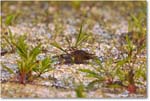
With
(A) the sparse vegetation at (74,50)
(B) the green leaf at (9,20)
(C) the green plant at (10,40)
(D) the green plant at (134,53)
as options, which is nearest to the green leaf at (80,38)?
(A) the sparse vegetation at (74,50)

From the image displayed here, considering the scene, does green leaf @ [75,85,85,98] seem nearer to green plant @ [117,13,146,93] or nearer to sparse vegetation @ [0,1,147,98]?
sparse vegetation @ [0,1,147,98]

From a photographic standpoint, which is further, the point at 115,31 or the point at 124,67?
the point at 115,31

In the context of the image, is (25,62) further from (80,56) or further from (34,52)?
(80,56)

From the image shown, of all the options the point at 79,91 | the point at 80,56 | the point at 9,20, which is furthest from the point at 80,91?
the point at 9,20

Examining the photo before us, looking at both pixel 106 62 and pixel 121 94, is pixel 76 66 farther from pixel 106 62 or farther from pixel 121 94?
pixel 121 94

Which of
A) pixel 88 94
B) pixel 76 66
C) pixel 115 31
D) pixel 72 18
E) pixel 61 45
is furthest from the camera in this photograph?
pixel 72 18

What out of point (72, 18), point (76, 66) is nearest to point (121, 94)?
point (76, 66)
